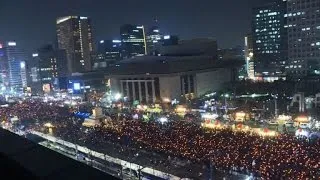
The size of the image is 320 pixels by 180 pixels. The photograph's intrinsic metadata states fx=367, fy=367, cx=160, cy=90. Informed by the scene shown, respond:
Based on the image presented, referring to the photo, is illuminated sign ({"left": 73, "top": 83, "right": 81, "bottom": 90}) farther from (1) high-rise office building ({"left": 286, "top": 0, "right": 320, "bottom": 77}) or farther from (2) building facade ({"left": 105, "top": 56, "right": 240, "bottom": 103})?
(1) high-rise office building ({"left": 286, "top": 0, "right": 320, "bottom": 77})

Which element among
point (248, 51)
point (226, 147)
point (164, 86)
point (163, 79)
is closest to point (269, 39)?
point (248, 51)

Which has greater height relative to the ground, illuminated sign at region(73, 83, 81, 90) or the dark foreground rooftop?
the dark foreground rooftop

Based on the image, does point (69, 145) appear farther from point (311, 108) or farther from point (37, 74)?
point (37, 74)

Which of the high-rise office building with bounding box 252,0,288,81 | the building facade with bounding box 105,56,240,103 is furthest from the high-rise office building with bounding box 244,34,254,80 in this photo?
the building facade with bounding box 105,56,240,103

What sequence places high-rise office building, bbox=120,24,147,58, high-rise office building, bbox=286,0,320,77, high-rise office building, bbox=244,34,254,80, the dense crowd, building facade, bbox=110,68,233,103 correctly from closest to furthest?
1. the dense crowd
2. building facade, bbox=110,68,233,103
3. high-rise office building, bbox=286,0,320,77
4. high-rise office building, bbox=244,34,254,80
5. high-rise office building, bbox=120,24,147,58

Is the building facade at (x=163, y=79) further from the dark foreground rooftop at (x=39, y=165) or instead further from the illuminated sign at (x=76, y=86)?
the dark foreground rooftop at (x=39, y=165)

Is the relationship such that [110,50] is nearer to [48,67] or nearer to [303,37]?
[48,67]

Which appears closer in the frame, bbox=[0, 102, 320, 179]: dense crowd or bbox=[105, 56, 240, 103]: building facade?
bbox=[0, 102, 320, 179]: dense crowd

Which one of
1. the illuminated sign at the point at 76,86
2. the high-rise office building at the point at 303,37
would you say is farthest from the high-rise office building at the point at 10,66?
the high-rise office building at the point at 303,37
